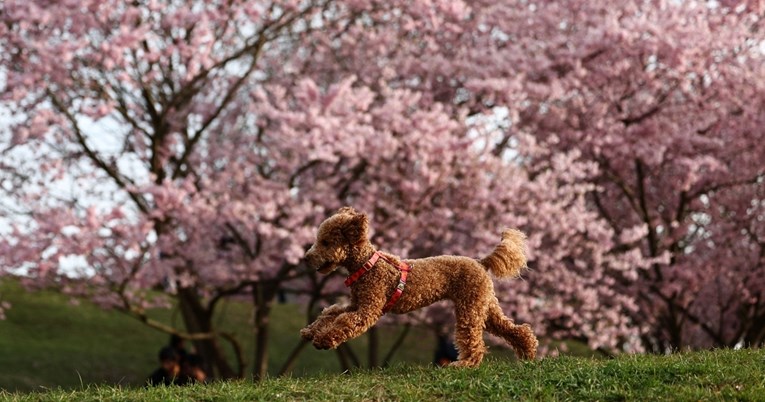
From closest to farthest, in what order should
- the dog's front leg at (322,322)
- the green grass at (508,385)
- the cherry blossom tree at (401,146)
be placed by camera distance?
the green grass at (508,385)
the dog's front leg at (322,322)
the cherry blossom tree at (401,146)


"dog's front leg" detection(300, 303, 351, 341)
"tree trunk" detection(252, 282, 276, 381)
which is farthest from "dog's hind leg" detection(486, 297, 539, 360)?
"tree trunk" detection(252, 282, 276, 381)

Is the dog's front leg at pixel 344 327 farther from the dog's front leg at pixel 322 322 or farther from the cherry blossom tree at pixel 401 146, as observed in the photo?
the cherry blossom tree at pixel 401 146

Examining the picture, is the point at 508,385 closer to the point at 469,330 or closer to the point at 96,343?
the point at 469,330

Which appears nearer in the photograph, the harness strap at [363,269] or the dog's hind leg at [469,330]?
the harness strap at [363,269]

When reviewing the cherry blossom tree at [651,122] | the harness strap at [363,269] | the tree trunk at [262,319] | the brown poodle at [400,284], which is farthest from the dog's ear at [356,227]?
the tree trunk at [262,319]

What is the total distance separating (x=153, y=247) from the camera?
13.9 metres

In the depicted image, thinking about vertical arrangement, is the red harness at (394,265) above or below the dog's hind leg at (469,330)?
above

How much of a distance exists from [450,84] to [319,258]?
10.3 meters

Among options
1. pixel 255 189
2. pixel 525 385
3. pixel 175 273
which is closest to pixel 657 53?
pixel 255 189

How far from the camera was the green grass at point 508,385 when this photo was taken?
6.84 m

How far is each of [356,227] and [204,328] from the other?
968 cm

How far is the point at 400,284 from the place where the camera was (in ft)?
23.6

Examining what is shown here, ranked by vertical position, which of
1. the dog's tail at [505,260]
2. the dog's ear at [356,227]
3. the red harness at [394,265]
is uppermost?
the dog's ear at [356,227]

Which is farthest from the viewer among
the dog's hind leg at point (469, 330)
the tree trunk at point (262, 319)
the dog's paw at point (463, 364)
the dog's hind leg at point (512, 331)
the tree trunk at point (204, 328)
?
the tree trunk at point (262, 319)
